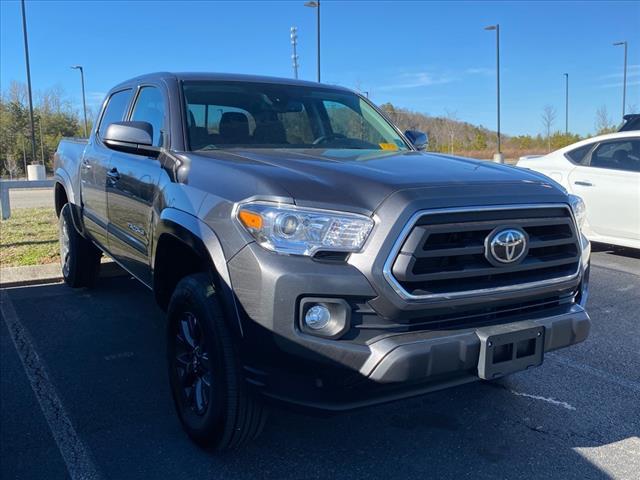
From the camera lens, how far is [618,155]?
7.23 metres

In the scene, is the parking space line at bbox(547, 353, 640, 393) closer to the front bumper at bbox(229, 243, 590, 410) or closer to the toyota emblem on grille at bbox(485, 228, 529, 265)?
the toyota emblem on grille at bbox(485, 228, 529, 265)

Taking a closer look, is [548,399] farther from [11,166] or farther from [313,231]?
[11,166]

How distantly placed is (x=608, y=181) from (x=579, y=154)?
675 millimetres

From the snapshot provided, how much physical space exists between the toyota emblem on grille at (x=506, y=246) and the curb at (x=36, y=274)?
4.81m

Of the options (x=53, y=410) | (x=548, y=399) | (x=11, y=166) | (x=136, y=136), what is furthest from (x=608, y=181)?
(x=11, y=166)

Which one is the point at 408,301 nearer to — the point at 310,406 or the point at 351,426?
the point at 310,406

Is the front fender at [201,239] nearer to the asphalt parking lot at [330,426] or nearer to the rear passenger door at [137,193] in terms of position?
the rear passenger door at [137,193]

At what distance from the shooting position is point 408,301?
2.29 m

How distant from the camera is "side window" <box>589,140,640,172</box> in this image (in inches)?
277

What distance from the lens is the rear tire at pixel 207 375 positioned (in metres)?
2.53

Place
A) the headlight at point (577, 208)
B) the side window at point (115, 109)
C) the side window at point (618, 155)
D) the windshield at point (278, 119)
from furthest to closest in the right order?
the side window at point (618, 155) → the side window at point (115, 109) → the windshield at point (278, 119) → the headlight at point (577, 208)

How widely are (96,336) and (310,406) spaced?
283cm

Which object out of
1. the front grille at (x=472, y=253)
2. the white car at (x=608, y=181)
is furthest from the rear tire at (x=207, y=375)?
the white car at (x=608, y=181)

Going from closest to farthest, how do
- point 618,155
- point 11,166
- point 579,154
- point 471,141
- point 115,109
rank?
point 115,109, point 618,155, point 579,154, point 11,166, point 471,141
